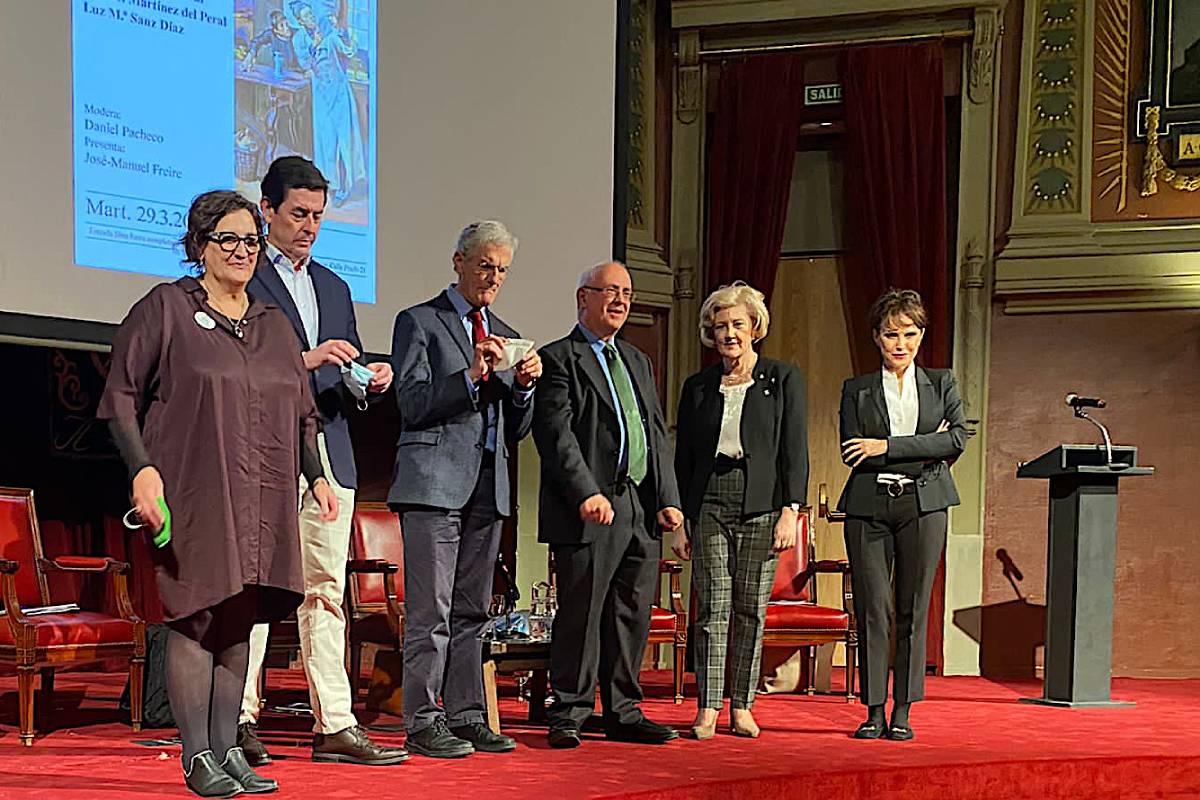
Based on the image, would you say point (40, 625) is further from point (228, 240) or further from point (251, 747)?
point (228, 240)

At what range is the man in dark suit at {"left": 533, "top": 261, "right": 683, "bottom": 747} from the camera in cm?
389

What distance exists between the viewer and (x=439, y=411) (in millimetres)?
3578

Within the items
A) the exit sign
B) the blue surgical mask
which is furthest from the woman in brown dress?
the exit sign

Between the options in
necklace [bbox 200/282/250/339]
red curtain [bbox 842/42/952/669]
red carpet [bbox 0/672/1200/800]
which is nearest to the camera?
necklace [bbox 200/282/250/339]

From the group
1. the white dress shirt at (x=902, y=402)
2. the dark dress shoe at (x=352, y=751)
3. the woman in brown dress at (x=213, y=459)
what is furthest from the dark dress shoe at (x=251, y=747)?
the white dress shirt at (x=902, y=402)

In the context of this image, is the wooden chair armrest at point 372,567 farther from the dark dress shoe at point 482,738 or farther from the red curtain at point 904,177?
the red curtain at point 904,177

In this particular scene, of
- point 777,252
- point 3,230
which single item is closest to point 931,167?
point 777,252

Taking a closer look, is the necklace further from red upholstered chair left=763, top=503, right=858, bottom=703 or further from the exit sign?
the exit sign

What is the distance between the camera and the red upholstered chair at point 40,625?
12.9 feet

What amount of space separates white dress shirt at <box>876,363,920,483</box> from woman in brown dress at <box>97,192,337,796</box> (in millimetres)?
1967

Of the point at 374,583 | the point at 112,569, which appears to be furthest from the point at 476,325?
the point at 374,583

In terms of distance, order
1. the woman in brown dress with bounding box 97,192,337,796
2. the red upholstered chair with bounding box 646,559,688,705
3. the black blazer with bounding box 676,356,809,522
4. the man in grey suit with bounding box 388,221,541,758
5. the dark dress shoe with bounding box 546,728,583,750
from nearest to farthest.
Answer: the woman in brown dress with bounding box 97,192,337,796, the man in grey suit with bounding box 388,221,541,758, the dark dress shoe with bounding box 546,728,583,750, the black blazer with bounding box 676,356,809,522, the red upholstered chair with bounding box 646,559,688,705

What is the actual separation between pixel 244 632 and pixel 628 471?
1311 mm

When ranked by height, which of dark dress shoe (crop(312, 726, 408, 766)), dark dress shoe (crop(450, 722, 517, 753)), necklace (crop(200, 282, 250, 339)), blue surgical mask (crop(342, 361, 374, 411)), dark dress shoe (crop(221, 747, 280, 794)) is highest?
necklace (crop(200, 282, 250, 339))
